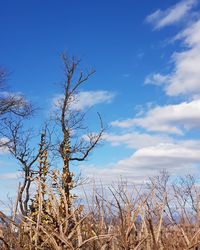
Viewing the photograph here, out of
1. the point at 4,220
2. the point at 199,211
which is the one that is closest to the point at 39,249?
the point at 4,220

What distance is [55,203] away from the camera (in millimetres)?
1891

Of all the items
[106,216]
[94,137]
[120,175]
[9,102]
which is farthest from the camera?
[94,137]

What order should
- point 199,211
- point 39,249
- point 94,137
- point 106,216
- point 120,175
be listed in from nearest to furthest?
point 39,249
point 199,211
point 106,216
point 120,175
point 94,137

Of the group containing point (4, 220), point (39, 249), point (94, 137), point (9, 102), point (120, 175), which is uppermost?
point (9, 102)

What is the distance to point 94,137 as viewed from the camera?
24984 millimetres

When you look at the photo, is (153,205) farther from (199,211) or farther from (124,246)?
(124,246)

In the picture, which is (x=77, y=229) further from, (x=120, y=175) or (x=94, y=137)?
(x=94, y=137)

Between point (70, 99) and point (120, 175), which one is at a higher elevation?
point (70, 99)

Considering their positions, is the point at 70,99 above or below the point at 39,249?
above

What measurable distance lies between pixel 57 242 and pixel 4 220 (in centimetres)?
28

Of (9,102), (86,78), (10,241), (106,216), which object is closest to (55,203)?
(10,241)

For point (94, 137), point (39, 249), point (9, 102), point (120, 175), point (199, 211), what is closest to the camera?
point (39, 249)

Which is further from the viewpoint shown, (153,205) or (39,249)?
(153,205)

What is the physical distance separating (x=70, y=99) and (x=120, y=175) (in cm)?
2251
